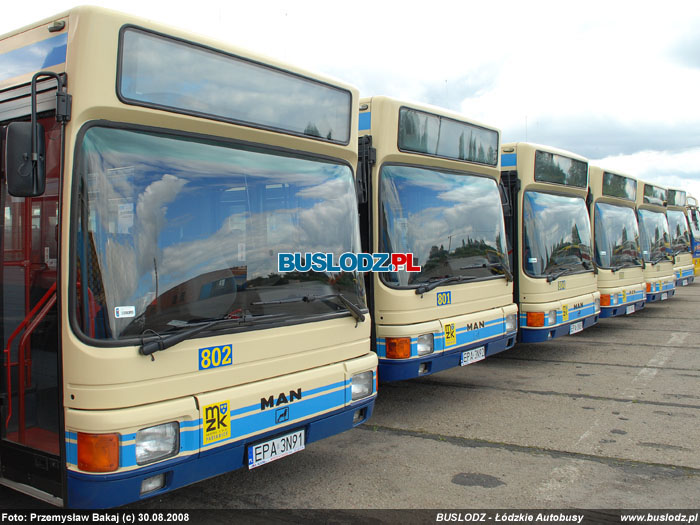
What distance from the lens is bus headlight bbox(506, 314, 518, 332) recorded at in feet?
23.4

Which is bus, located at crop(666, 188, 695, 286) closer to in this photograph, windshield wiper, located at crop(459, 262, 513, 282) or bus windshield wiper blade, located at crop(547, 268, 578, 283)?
bus windshield wiper blade, located at crop(547, 268, 578, 283)

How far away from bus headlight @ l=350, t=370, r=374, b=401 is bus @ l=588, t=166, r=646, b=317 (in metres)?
7.35

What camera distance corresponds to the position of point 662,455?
5125 millimetres

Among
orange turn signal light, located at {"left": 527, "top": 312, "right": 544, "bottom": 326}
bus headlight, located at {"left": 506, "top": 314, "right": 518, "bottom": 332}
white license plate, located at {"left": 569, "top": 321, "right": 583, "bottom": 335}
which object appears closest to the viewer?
bus headlight, located at {"left": 506, "top": 314, "right": 518, "bottom": 332}

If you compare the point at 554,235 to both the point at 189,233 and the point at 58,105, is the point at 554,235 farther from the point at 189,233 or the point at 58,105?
the point at 58,105

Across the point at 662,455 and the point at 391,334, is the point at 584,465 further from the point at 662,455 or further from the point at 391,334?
the point at 391,334

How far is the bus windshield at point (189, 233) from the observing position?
122 inches

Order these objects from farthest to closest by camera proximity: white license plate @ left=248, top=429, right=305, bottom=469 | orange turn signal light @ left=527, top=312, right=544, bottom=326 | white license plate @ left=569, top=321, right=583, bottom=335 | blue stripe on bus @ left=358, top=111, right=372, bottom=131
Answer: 1. white license plate @ left=569, top=321, right=583, bottom=335
2. orange turn signal light @ left=527, top=312, right=544, bottom=326
3. blue stripe on bus @ left=358, top=111, right=372, bottom=131
4. white license plate @ left=248, top=429, right=305, bottom=469

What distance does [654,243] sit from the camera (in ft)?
45.5

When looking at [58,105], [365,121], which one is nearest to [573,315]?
[365,121]

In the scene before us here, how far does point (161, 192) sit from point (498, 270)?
15.4ft

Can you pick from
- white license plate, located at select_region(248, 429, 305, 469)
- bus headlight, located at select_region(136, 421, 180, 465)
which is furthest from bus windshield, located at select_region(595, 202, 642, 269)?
bus headlight, located at select_region(136, 421, 180, 465)

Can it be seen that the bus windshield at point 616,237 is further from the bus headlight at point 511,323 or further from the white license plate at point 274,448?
the white license plate at point 274,448

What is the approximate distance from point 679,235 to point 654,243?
11.4ft
